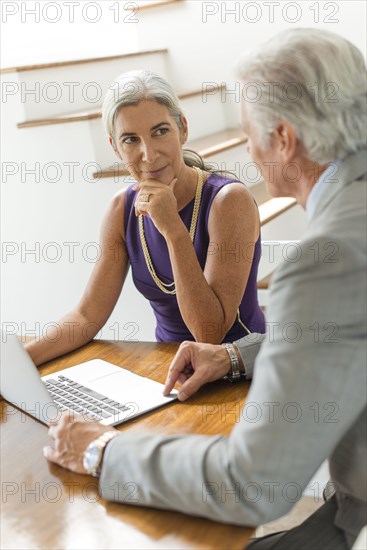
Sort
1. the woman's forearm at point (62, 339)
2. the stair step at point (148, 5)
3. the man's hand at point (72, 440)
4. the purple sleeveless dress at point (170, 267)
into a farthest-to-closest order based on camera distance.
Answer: the stair step at point (148, 5)
the purple sleeveless dress at point (170, 267)
the woman's forearm at point (62, 339)
the man's hand at point (72, 440)

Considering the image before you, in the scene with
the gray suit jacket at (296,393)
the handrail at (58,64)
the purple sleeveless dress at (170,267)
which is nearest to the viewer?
the gray suit jacket at (296,393)

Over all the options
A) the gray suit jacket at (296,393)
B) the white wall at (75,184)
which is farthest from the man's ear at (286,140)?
the white wall at (75,184)

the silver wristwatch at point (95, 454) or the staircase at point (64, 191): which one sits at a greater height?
the staircase at point (64, 191)

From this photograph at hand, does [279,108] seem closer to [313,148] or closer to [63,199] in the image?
[313,148]

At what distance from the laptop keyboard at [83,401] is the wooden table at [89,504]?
6 centimetres

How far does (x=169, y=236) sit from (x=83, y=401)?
2.00 ft

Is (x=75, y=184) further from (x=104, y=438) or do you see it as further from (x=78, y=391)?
(x=104, y=438)

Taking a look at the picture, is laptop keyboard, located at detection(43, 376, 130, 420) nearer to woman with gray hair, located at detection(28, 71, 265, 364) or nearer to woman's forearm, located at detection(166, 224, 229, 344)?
woman with gray hair, located at detection(28, 71, 265, 364)

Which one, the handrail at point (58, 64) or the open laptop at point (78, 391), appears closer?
the open laptop at point (78, 391)

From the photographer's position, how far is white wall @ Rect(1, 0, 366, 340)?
3.29 metres

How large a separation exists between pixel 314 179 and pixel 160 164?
91 cm

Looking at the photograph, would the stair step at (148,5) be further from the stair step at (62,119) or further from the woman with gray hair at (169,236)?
the woman with gray hair at (169,236)

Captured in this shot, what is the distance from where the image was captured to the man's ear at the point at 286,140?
1183mm

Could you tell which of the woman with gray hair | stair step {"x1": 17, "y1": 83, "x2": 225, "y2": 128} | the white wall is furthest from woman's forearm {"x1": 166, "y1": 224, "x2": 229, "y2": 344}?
stair step {"x1": 17, "y1": 83, "x2": 225, "y2": 128}
